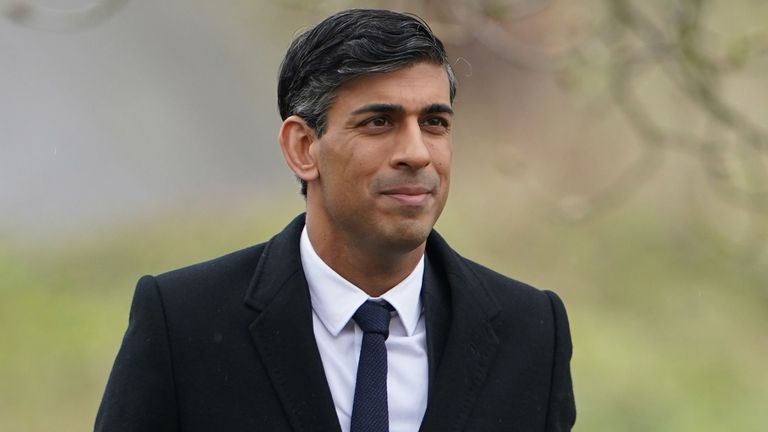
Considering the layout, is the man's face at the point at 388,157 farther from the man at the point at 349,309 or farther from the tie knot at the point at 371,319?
the tie knot at the point at 371,319

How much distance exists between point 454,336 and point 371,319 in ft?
0.58

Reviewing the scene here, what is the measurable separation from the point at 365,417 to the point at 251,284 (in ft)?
1.22

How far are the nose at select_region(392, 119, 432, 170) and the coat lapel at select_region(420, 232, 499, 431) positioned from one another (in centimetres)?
33

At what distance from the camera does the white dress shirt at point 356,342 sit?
3039mm

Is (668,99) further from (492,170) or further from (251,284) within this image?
(251,284)

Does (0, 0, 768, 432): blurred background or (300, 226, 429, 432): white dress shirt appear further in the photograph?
(0, 0, 768, 432): blurred background

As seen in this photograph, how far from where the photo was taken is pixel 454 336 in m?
3.12

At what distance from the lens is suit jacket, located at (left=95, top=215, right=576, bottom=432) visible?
9.76 feet

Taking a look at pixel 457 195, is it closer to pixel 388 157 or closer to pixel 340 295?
A: pixel 340 295

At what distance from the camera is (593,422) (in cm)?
854

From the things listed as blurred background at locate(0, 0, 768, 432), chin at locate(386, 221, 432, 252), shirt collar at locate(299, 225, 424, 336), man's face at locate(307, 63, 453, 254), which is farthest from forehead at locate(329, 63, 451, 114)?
blurred background at locate(0, 0, 768, 432)

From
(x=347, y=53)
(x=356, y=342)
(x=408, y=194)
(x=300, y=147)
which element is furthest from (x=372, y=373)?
(x=347, y=53)

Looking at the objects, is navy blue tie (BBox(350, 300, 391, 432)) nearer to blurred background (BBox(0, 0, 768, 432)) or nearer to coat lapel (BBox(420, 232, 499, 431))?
coat lapel (BBox(420, 232, 499, 431))

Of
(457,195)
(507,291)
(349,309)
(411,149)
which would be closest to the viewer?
(411,149)
